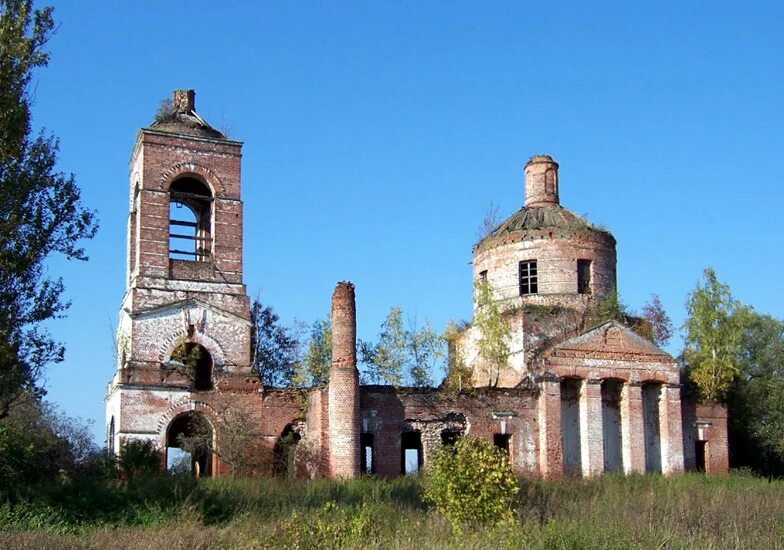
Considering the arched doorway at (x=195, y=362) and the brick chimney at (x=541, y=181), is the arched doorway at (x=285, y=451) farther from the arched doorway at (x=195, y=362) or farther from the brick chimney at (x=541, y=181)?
the brick chimney at (x=541, y=181)

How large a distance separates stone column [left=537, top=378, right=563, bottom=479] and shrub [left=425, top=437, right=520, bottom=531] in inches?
379

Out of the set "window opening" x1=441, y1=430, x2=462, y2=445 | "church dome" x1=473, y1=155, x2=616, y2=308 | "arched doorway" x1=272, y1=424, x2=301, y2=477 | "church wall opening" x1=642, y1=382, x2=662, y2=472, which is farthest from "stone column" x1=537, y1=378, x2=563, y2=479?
"arched doorway" x1=272, y1=424, x2=301, y2=477

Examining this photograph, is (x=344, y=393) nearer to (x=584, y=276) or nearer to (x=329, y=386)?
(x=329, y=386)

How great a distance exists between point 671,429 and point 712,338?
332 centimetres

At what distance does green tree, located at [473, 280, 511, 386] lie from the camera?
29.2 m

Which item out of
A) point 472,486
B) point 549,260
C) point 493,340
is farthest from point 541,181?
point 472,486

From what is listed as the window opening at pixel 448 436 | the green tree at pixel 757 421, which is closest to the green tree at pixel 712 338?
the green tree at pixel 757 421

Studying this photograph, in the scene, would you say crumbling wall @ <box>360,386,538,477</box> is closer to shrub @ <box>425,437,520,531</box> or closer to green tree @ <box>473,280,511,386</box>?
green tree @ <box>473,280,511,386</box>

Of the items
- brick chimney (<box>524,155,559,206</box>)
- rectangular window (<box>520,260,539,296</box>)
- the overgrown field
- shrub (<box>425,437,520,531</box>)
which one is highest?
brick chimney (<box>524,155,559,206</box>)

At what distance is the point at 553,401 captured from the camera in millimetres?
27266

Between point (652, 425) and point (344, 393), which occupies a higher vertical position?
point (344, 393)

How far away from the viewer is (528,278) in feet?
101

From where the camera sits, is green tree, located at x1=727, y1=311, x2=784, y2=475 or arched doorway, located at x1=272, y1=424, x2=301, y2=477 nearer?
arched doorway, located at x1=272, y1=424, x2=301, y2=477

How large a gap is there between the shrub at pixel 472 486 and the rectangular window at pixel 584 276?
45.8 feet
